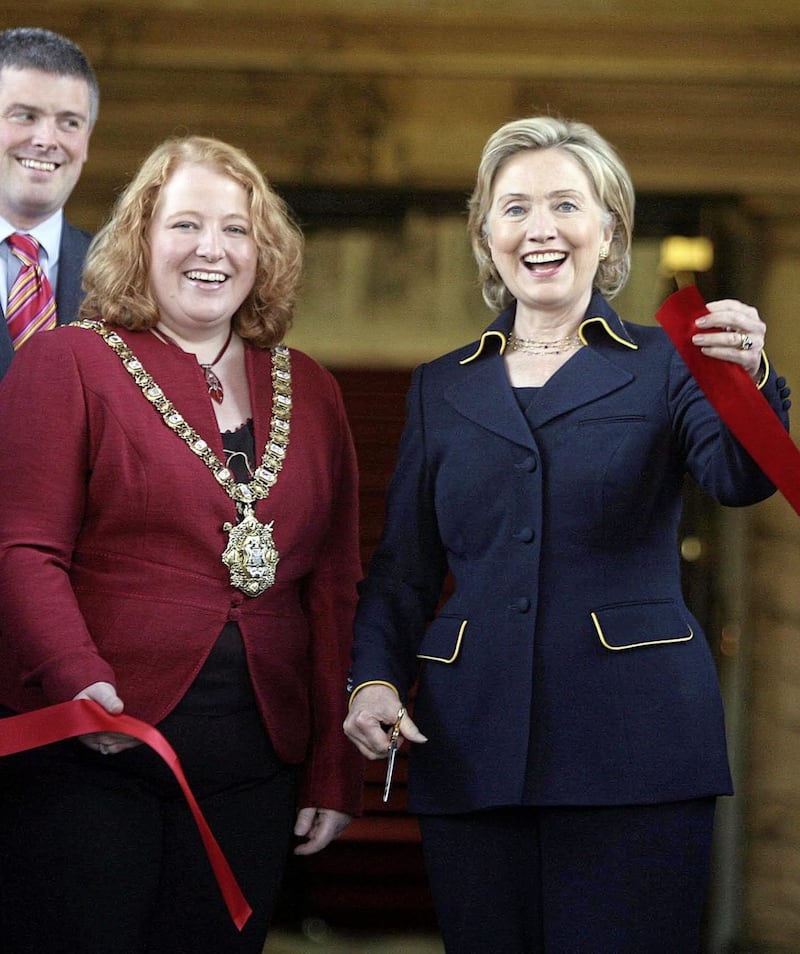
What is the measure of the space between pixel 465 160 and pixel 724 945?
7.22 ft

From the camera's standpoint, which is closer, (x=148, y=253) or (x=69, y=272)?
(x=148, y=253)

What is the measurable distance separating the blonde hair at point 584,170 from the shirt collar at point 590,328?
0.06 m

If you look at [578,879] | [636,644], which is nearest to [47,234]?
[636,644]

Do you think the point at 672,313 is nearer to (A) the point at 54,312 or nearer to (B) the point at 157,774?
(B) the point at 157,774

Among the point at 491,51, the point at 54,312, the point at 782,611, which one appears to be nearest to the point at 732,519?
the point at 782,611

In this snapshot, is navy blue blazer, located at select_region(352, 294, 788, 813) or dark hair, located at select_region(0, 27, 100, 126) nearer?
navy blue blazer, located at select_region(352, 294, 788, 813)

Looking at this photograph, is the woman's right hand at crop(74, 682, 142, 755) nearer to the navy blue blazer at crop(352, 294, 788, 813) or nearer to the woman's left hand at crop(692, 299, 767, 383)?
the navy blue blazer at crop(352, 294, 788, 813)

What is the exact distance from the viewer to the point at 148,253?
7.88 feet

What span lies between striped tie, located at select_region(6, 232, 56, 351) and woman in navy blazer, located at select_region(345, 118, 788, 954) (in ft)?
2.42

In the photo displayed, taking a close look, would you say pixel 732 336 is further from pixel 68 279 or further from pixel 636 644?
pixel 68 279

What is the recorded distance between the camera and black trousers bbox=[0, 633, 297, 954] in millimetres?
2195

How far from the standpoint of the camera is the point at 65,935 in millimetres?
2189

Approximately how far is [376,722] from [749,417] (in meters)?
0.65

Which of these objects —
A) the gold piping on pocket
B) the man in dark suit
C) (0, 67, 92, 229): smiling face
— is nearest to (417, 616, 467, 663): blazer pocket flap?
the gold piping on pocket
